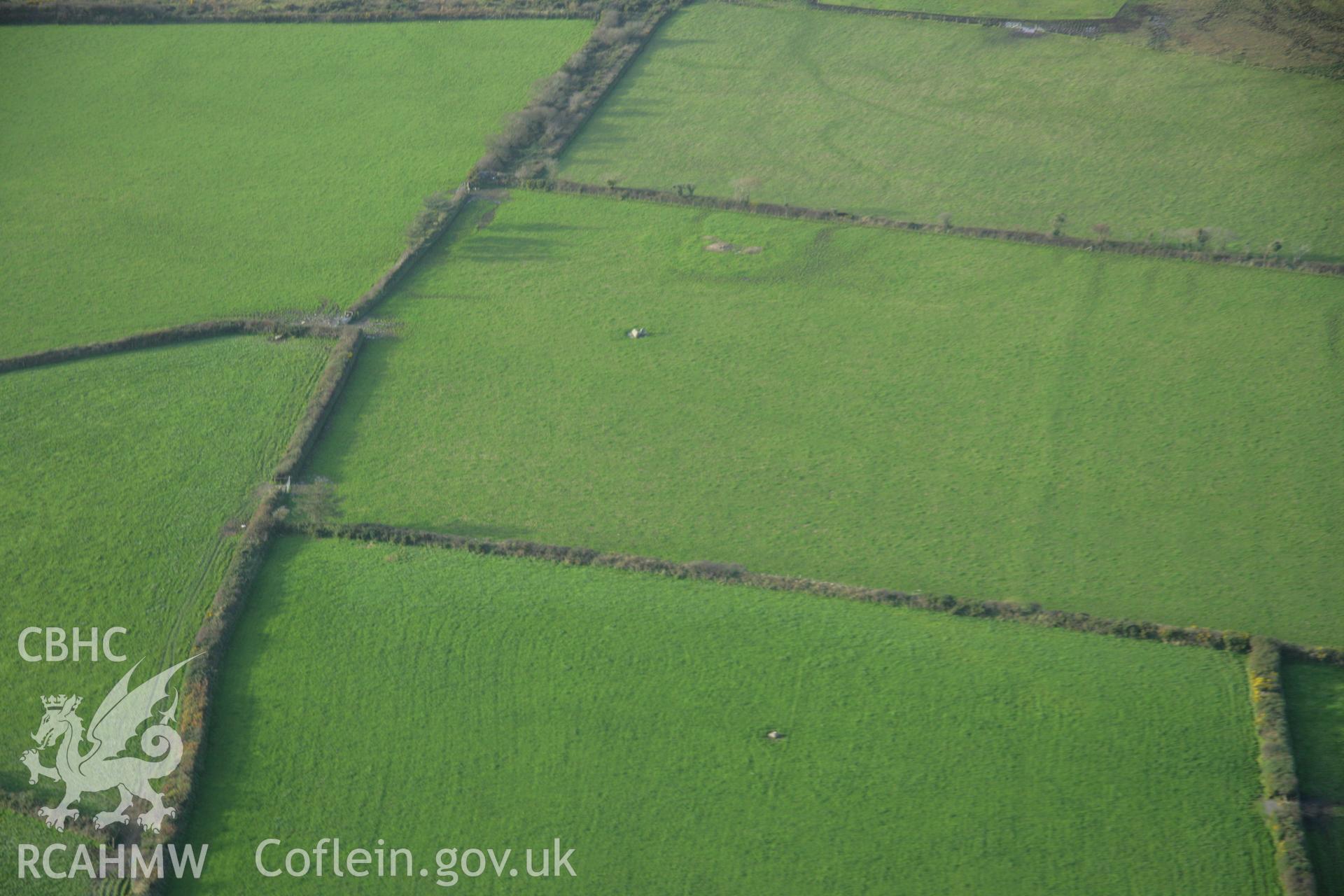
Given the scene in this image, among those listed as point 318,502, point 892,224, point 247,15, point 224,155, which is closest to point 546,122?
point 224,155

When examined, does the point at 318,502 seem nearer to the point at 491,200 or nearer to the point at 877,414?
the point at 877,414

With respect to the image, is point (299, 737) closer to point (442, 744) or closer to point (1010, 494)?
point (442, 744)

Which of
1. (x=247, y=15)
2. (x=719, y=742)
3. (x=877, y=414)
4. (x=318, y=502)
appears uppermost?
(x=247, y=15)

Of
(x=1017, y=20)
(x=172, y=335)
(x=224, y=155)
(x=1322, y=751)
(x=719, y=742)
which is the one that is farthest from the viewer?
(x=1017, y=20)

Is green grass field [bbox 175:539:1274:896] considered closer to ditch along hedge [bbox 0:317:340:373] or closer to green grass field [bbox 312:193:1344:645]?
green grass field [bbox 312:193:1344:645]

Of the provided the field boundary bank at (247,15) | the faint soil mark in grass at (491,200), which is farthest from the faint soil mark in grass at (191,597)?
the field boundary bank at (247,15)
